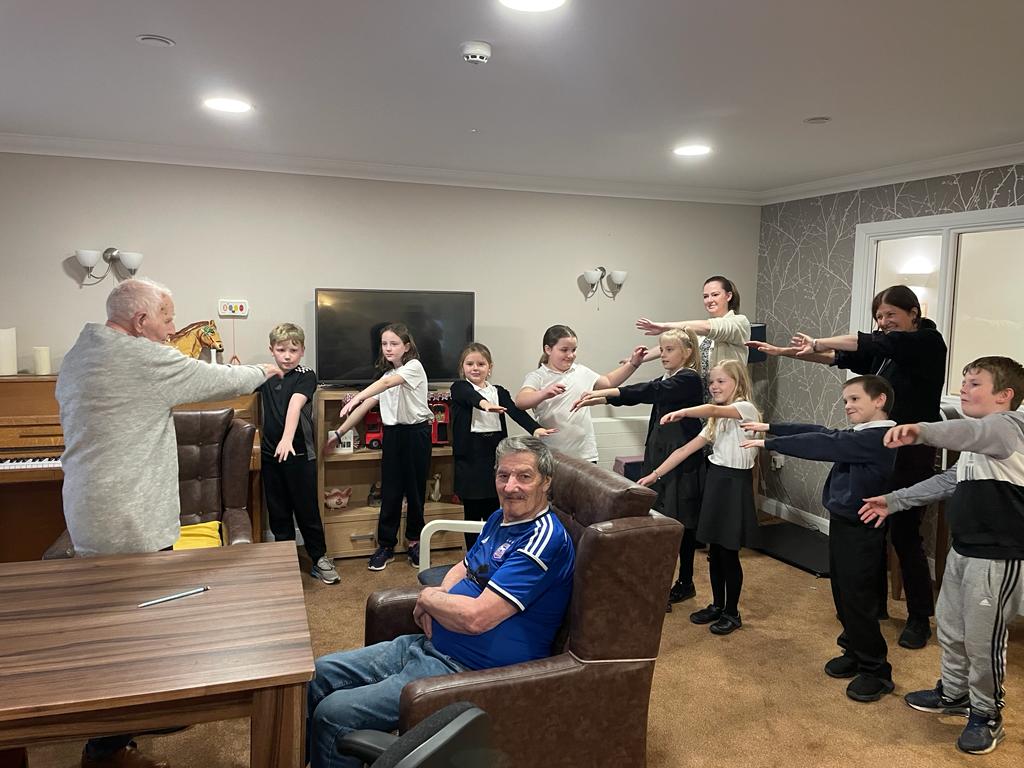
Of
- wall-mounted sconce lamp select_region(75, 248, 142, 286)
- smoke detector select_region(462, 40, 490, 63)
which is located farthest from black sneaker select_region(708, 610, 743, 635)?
wall-mounted sconce lamp select_region(75, 248, 142, 286)

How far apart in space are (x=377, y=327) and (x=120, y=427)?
2.54 metres

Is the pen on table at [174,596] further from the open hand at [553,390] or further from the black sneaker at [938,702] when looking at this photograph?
the black sneaker at [938,702]

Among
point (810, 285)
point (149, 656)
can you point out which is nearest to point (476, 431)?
point (149, 656)

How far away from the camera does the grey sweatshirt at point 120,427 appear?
6.91ft

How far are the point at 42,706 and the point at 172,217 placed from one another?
352 cm

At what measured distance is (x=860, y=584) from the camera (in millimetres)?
2828

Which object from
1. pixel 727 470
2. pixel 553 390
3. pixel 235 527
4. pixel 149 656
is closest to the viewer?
pixel 149 656

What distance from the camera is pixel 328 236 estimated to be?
464 cm

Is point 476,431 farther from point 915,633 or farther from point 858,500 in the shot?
point 915,633

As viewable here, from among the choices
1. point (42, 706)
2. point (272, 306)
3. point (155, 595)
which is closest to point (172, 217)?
point (272, 306)

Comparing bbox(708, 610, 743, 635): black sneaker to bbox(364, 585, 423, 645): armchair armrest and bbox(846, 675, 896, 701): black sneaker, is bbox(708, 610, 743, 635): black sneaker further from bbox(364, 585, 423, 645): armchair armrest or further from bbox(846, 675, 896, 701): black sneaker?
bbox(364, 585, 423, 645): armchair armrest

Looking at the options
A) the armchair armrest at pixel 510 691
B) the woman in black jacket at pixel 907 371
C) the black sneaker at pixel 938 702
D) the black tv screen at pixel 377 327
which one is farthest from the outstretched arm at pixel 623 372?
the armchair armrest at pixel 510 691

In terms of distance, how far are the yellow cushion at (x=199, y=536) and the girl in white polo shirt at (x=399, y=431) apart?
116cm

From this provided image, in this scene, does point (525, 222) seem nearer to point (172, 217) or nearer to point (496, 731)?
point (172, 217)
